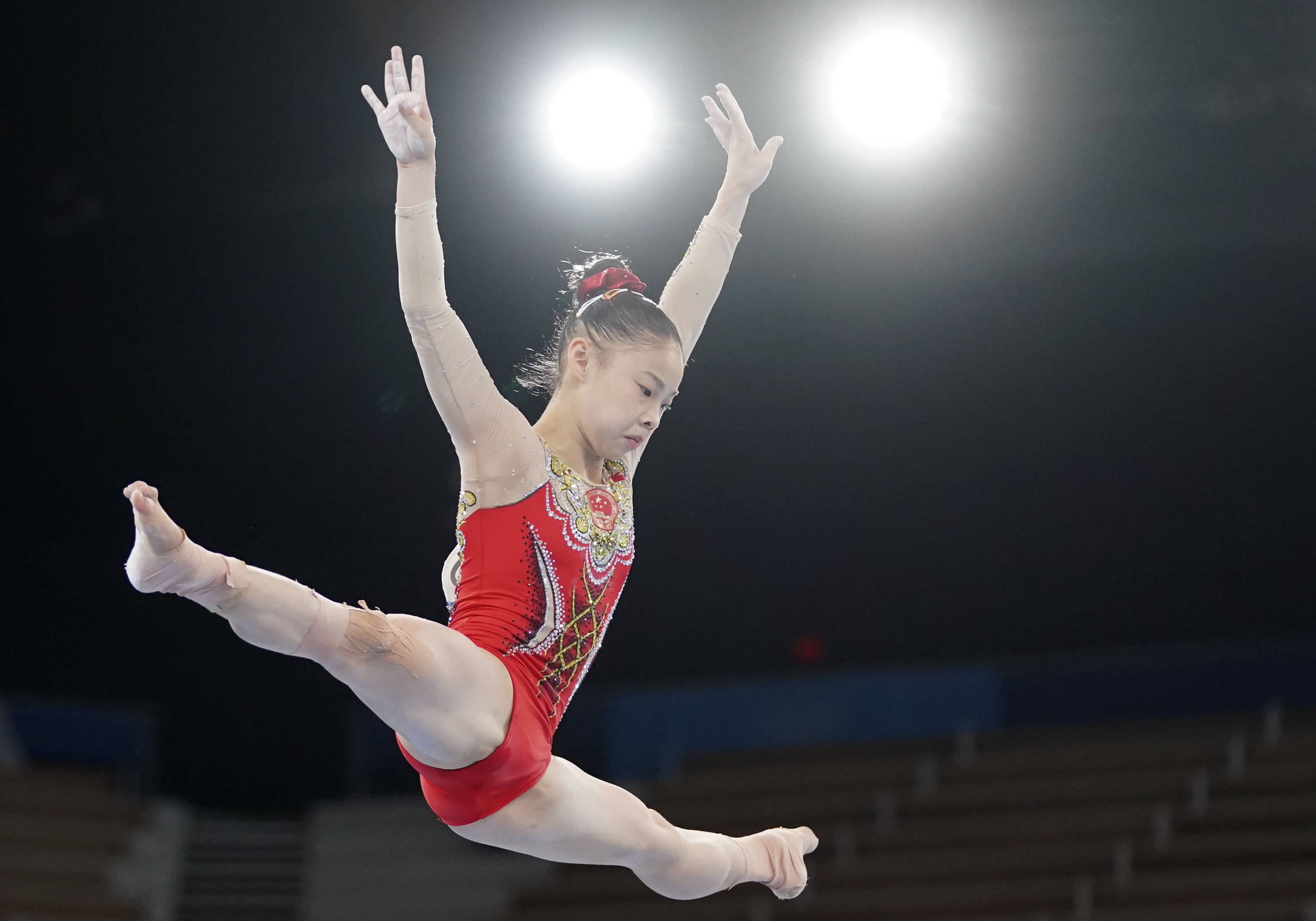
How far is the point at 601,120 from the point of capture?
198 inches

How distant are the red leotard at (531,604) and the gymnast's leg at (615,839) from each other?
0.16ft

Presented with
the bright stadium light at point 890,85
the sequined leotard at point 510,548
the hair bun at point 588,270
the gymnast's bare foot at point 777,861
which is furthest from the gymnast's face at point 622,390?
the bright stadium light at point 890,85

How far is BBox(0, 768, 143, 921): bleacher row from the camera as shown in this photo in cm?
810

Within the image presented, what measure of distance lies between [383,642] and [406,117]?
3.02ft

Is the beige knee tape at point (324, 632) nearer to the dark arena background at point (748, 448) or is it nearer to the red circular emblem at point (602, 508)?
the red circular emblem at point (602, 508)

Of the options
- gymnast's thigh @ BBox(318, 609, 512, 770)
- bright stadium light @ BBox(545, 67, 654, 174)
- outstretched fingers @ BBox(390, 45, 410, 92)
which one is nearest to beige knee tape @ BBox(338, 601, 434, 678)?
gymnast's thigh @ BBox(318, 609, 512, 770)

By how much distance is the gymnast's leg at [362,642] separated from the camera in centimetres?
212

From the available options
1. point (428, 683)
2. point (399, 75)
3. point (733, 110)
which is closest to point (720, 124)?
point (733, 110)

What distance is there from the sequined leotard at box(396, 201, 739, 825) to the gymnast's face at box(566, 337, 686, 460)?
11 centimetres

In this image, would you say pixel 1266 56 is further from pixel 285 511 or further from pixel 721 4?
pixel 285 511

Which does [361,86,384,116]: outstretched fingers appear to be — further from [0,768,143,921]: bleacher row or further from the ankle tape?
[0,768,143,921]: bleacher row

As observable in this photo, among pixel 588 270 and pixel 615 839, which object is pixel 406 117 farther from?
pixel 615 839

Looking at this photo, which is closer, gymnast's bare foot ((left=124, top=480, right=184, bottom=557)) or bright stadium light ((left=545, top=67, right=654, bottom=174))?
gymnast's bare foot ((left=124, top=480, right=184, bottom=557))

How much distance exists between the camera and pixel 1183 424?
24.8 ft
